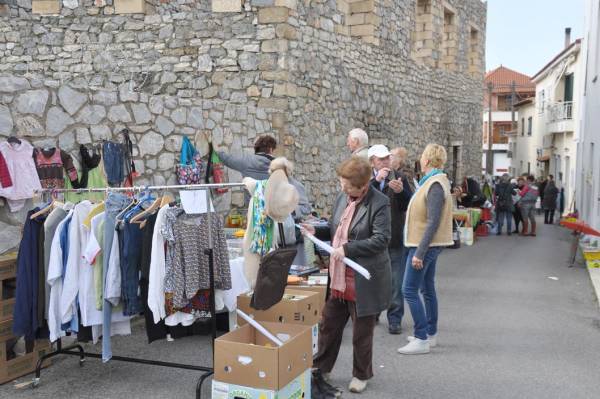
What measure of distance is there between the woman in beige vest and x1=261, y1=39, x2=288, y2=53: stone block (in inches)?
158

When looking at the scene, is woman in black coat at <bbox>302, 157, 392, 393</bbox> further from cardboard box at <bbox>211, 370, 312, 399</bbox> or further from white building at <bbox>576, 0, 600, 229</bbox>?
white building at <bbox>576, 0, 600, 229</bbox>

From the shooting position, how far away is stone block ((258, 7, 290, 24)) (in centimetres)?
834

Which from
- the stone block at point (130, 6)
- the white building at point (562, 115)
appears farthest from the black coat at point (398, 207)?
the white building at point (562, 115)

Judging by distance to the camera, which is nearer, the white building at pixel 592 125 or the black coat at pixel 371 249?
the black coat at pixel 371 249

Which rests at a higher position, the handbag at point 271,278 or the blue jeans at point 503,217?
the handbag at point 271,278

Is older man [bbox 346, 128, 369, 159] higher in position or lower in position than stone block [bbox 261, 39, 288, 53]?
lower

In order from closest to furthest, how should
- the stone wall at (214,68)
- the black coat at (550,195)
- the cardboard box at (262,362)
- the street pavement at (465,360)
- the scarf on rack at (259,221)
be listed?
the cardboard box at (262,362) < the scarf on rack at (259,221) < the street pavement at (465,360) < the stone wall at (214,68) < the black coat at (550,195)

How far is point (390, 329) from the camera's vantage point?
18.6 feet

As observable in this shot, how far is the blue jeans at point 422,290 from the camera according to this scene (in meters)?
4.86

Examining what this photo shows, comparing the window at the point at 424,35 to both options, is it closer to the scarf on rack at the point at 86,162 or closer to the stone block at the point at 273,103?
the stone block at the point at 273,103

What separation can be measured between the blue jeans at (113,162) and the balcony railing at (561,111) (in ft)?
68.6

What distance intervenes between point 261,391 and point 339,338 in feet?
2.94

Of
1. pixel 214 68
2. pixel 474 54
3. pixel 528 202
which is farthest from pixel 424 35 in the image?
pixel 214 68

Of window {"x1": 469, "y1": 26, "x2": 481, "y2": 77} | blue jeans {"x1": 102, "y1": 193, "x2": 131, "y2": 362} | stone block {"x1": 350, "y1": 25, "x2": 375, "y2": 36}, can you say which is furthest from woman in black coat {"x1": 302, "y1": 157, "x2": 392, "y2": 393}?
window {"x1": 469, "y1": 26, "x2": 481, "y2": 77}
